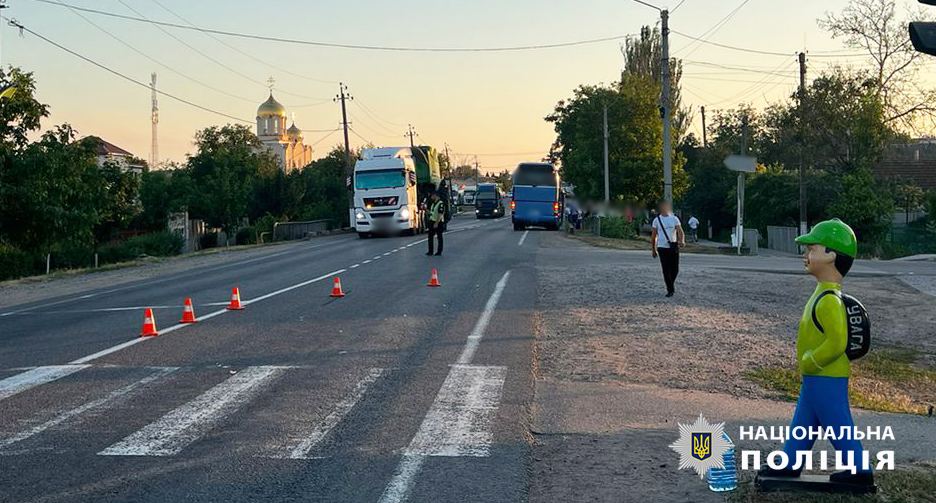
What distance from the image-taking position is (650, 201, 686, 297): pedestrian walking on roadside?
16.3 m

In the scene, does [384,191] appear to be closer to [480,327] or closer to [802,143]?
[802,143]

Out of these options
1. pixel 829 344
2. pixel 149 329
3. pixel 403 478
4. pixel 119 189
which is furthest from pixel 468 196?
pixel 829 344

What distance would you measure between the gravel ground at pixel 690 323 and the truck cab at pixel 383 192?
19.8m

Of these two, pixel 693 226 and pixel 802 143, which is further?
pixel 693 226

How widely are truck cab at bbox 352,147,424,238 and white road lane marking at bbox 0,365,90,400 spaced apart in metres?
31.5

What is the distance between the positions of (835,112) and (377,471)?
43.4 m

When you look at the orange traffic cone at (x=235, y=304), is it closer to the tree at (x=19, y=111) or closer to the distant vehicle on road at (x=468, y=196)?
the tree at (x=19, y=111)

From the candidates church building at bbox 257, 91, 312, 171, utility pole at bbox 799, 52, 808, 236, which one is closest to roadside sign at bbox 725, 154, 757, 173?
utility pole at bbox 799, 52, 808, 236

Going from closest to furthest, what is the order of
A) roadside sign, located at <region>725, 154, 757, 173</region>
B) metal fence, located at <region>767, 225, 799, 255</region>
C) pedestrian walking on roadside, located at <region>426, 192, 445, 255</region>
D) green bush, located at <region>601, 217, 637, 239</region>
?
pedestrian walking on roadside, located at <region>426, 192, 445, 255</region> < roadside sign, located at <region>725, 154, 757, 173</region> < metal fence, located at <region>767, 225, 799, 255</region> < green bush, located at <region>601, 217, 637, 239</region>

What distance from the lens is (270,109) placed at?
135 meters

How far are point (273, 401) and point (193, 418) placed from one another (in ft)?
2.75

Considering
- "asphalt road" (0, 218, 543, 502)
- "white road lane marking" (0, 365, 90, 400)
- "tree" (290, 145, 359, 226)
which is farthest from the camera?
"tree" (290, 145, 359, 226)

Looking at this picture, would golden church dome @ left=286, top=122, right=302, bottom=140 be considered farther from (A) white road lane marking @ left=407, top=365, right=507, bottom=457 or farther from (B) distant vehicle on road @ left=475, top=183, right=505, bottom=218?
(A) white road lane marking @ left=407, top=365, right=507, bottom=457

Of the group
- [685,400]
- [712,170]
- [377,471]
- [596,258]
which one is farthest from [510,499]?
[712,170]
